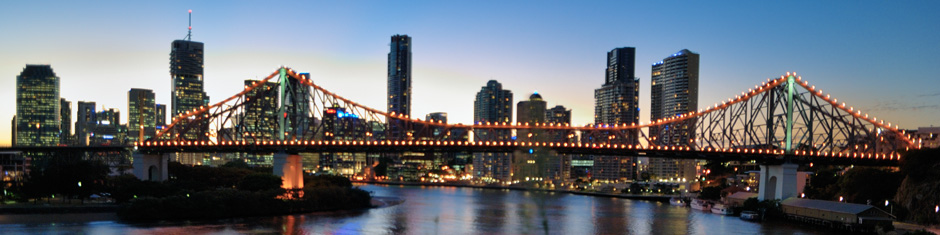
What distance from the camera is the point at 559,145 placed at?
71.4m

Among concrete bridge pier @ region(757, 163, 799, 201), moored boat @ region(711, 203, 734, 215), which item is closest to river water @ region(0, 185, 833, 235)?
moored boat @ region(711, 203, 734, 215)

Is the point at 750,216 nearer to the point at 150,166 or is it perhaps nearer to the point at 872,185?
the point at 872,185

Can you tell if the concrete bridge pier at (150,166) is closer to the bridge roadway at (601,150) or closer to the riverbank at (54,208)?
the bridge roadway at (601,150)

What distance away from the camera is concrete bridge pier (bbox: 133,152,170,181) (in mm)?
81125

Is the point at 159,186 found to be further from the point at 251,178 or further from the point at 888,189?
the point at 888,189

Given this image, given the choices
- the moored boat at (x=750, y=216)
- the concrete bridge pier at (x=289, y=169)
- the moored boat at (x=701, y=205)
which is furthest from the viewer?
the moored boat at (x=701, y=205)

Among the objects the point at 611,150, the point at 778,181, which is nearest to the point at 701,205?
the point at 778,181

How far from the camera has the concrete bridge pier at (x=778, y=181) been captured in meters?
71.6

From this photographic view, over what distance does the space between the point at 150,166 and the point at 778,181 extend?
5941cm

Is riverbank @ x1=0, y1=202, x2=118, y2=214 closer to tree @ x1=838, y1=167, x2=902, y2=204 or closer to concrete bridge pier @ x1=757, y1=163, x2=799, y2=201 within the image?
concrete bridge pier @ x1=757, y1=163, x2=799, y2=201

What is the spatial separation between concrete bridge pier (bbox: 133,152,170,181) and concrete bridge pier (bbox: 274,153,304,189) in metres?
13.9

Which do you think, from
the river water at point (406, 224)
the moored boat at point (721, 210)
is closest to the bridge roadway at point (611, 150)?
the moored boat at point (721, 210)

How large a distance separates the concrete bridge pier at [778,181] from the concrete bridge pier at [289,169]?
4161cm

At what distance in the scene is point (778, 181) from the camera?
72812 mm
